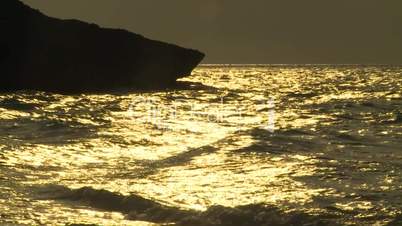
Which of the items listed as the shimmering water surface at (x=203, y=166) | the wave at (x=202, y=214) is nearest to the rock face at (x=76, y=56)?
the shimmering water surface at (x=203, y=166)

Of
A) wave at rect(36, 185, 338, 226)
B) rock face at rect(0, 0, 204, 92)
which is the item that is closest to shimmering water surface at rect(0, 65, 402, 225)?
wave at rect(36, 185, 338, 226)

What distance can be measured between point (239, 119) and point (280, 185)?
2078cm

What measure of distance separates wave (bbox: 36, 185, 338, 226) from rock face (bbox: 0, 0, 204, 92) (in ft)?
173

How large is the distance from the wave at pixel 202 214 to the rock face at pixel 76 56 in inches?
2072

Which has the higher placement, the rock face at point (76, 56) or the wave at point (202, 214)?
the rock face at point (76, 56)

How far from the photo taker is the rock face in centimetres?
6562

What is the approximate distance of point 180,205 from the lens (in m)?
12.6

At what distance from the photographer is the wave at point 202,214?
11.6m

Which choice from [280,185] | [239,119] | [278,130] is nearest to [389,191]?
[280,185]

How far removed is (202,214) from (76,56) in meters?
62.1

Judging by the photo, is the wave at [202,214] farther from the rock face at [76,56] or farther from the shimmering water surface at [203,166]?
the rock face at [76,56]

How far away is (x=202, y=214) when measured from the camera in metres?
11.9

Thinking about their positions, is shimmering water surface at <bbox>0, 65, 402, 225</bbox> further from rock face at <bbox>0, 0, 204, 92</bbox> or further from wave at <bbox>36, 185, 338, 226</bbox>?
rock face at <bbox>0, 0, 204, 92</bbox>

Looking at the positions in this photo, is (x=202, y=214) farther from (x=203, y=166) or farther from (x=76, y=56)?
(x=76, y=56)
